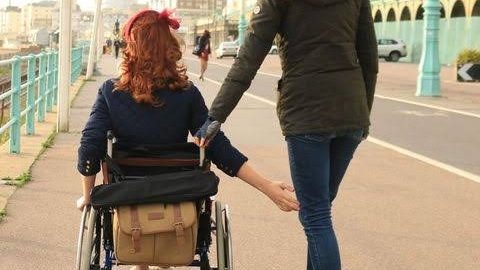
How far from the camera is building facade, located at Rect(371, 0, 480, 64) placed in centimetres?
4619

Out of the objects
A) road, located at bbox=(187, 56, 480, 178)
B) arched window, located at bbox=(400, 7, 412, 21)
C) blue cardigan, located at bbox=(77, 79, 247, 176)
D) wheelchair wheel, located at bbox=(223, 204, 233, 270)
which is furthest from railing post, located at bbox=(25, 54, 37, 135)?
arched window, located at bbox=(400, 7, 412, 21)

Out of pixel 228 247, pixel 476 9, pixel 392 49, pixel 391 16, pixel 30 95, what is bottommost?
pixel 228 247

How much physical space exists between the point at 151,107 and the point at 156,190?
44cm

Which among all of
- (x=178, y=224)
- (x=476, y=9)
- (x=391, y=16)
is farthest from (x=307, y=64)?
(x=391, y=16)

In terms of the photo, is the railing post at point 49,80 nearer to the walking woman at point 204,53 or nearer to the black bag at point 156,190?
the black bag at point 156,190

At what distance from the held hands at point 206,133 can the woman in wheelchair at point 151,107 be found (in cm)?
11

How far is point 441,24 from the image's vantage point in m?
50.7

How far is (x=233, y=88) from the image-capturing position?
10.8 feet

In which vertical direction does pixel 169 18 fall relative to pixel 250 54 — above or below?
above

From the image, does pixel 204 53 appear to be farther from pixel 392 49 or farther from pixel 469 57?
pixel 392 49

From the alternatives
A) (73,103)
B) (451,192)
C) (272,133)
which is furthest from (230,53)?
(451,192)

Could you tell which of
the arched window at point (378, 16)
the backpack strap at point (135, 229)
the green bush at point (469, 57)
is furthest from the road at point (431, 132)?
the arched window at point (378, 16)

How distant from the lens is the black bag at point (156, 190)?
2963 mm

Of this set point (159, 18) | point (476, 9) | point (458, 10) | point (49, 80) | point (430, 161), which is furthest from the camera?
point (458, 10)
